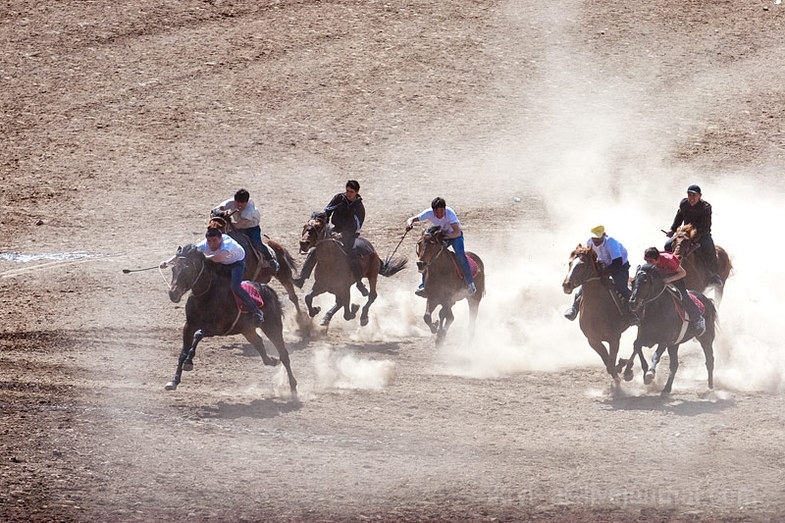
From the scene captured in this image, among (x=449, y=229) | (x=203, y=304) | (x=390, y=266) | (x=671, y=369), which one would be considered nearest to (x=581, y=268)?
(x=671, y=369)

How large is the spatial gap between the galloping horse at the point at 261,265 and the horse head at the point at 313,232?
31.9 inches

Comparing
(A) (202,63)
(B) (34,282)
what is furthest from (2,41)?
(B) (34,282)

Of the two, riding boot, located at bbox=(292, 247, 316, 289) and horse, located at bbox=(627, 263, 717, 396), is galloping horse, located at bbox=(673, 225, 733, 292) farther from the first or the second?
riding boot, located at bbox=(292, 247, 316, 289)

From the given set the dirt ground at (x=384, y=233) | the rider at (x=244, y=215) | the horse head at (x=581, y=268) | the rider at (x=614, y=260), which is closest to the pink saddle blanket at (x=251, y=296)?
the dirt ground at (x=384, y=233)

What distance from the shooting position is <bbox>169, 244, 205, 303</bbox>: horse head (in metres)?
19.2

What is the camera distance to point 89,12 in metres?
41.2

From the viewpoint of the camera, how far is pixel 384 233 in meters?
→ 31.1

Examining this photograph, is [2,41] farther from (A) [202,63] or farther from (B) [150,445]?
(B) [150,445]

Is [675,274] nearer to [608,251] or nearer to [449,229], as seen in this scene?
[608,251]

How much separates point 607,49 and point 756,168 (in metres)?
7.81

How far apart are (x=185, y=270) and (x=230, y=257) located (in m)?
1.02

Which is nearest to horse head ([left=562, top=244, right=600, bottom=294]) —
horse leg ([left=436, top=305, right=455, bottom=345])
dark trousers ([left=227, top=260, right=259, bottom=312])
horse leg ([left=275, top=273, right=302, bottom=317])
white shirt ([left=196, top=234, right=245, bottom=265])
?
horse leg ([left=436, top=305, right=455, bottom=345])

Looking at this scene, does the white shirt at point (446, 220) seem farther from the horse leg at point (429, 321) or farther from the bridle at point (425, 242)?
the horse leg at point (429, 321)

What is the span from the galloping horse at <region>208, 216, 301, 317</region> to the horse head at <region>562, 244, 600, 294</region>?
19.8ft
